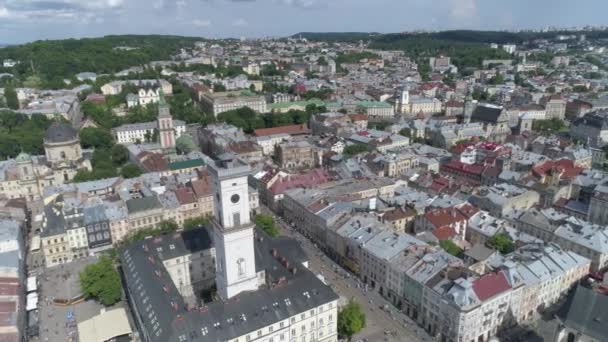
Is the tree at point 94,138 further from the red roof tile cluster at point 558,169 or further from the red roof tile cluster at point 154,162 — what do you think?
the red roof tile cluster at point 558,169

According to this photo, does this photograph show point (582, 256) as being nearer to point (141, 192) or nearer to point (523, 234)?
point (523, 234)

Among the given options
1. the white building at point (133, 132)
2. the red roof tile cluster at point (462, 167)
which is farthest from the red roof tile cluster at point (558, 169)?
the white building at point (133, 132)

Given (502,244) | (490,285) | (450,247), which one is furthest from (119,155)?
(490,285)

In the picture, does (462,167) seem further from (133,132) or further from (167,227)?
(133,132)

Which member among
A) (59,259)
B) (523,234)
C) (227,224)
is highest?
(227,224)

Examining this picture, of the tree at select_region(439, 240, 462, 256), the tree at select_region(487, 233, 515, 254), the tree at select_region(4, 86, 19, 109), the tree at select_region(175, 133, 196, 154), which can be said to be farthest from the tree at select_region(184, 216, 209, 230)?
the tree at select_region(4, 86, 19, 109)

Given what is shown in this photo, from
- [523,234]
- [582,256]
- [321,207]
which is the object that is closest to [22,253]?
[321,207]

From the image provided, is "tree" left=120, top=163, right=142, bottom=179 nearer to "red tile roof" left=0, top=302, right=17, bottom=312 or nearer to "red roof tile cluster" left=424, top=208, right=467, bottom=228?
"red tile roof" left=0, top=302, right=17, bottom=312
